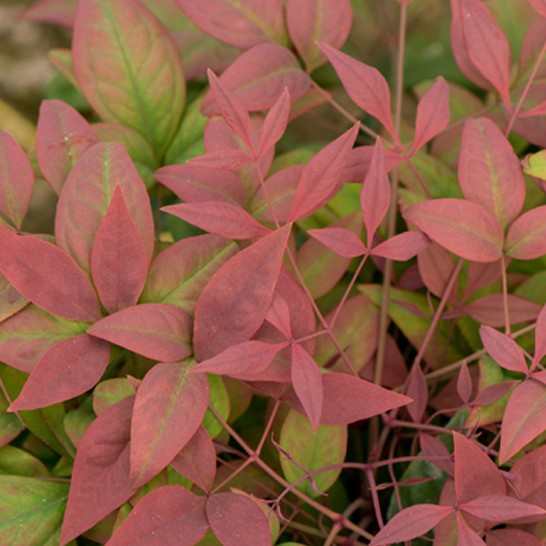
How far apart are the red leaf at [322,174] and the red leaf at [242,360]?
0.29 ft

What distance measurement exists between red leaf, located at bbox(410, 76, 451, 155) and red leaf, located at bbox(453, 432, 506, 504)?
19 cm

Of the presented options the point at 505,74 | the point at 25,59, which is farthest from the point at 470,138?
the point at 25,59

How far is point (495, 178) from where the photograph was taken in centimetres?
47

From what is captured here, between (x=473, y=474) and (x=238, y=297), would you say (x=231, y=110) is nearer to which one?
(x=238, y=297)

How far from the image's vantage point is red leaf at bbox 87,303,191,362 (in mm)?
415

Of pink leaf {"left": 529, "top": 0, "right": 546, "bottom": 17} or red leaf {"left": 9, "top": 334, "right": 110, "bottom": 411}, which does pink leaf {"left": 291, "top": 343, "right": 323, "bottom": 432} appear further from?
pink leaf {"left": 529, "top": 0, "right": 546, "bottom": 17}

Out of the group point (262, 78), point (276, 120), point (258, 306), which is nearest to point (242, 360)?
point (258, 306)

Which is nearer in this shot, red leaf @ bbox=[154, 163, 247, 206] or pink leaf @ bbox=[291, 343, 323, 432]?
pink leaf @ bbox=[291, 343, 323, 432]

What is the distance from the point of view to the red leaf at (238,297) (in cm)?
40

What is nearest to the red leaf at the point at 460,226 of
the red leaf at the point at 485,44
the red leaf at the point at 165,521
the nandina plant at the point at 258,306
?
the nandina plant at the point at 258,306

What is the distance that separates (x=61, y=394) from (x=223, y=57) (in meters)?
0.37

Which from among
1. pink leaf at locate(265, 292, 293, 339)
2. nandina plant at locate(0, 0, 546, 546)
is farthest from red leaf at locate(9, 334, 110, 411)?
pink leaf at locate(265, 292, 293, 339)

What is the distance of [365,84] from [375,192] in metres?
0.08

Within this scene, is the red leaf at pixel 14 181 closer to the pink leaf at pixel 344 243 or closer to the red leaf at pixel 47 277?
the red leaf at pixel 47 277
